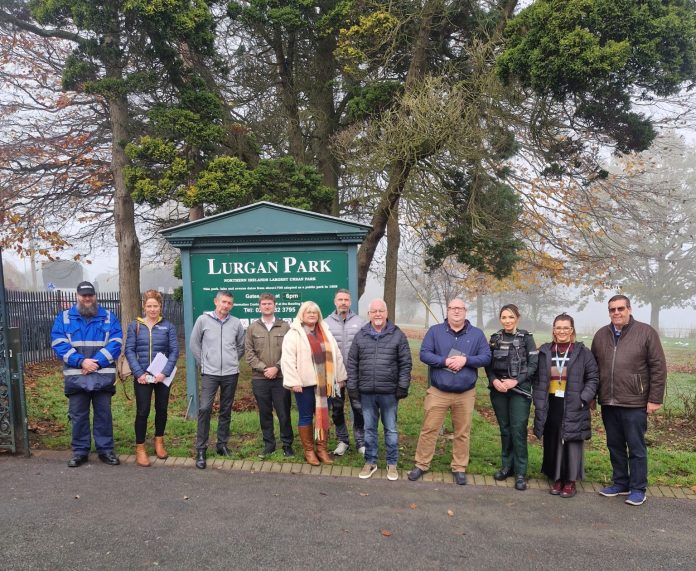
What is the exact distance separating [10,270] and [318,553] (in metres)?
66.9

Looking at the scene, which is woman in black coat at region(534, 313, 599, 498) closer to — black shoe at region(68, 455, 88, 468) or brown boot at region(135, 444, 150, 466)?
brown boot at region(135, 444, 150, 466)

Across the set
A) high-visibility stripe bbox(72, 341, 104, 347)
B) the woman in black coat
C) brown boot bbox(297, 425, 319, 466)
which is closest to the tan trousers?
the woman in black coat

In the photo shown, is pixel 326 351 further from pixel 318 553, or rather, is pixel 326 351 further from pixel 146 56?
pixel 146 56

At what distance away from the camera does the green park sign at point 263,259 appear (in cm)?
713

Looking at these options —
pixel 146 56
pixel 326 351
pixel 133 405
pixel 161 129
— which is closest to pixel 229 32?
pixel 146 56

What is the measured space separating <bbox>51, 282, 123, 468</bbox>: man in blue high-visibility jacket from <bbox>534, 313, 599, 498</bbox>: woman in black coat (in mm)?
4329

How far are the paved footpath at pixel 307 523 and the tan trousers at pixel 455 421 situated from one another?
0.73 ft

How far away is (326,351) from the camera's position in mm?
5625

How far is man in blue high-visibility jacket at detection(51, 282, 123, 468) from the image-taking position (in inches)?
213

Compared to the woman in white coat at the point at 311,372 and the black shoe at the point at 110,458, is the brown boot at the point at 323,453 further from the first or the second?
the black shoe at the point at 110,458

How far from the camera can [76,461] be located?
5.43 metres

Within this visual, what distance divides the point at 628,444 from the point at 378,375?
2.37 meters

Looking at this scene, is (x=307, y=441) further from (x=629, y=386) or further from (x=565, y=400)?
(x=629, y=386)

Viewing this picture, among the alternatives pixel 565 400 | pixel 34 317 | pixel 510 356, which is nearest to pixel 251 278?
pixel 510 356
